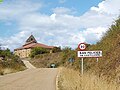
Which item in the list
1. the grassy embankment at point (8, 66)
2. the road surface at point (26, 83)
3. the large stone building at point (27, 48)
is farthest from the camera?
the large stone building at point (27, 48)

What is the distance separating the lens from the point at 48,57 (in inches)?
4668

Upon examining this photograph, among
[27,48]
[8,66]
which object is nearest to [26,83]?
[8,66]

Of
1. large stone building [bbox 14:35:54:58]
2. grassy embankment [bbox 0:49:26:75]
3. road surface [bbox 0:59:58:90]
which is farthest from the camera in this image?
large stone building [bbox 14:35:54:58]

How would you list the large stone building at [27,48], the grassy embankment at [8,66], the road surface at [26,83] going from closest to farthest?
1. the road surface at [26,83]
2. the grassy embankment at [8,66]
3. the large stone building at [27,48]

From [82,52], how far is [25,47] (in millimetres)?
155604

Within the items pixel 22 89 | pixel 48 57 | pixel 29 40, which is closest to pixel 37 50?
pixel 48 57

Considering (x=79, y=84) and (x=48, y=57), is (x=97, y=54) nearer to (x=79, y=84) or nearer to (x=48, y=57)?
(x=79, y=84)

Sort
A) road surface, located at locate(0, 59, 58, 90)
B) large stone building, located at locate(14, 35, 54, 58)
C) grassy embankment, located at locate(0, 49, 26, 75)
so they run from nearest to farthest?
1. road surface, located at locate(0, 59, 58, 90)
2. grassy embankment, located at locate(0, 49, 26, 75)
3. large stone building, located at locate(14, 35, 54, 58)

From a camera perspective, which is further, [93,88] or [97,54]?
[97,54]

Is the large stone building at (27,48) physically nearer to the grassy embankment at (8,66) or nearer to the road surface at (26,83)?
the grassy embankment at (8,66)

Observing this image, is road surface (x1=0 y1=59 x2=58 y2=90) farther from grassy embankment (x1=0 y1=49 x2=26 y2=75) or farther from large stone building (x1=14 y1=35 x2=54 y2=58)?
large stone building (x1=14 y1=35 x2=54 y2=58)

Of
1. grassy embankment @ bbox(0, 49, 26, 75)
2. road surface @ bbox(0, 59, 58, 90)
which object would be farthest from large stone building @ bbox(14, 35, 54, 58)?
road surface @ bbox(0, 59, 58, 90)

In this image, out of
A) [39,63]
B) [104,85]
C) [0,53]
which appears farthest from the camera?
[39,63]

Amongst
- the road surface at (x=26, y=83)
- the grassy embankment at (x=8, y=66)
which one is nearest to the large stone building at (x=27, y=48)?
the grassy embankment at (x=8, y=66)
